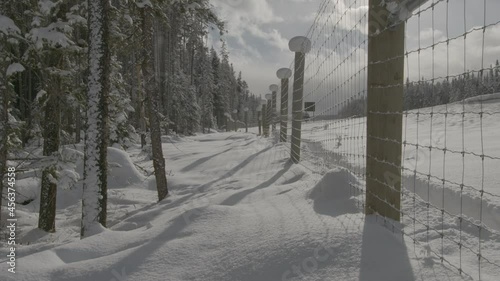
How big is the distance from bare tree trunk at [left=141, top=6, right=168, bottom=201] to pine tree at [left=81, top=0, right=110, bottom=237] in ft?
6.24

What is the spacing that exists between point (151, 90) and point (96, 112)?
2163 mm

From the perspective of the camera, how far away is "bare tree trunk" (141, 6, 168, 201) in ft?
20.5

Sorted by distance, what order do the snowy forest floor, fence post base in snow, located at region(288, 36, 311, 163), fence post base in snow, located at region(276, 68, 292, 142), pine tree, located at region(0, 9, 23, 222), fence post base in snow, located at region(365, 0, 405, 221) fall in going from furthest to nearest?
fence post base in snow, located at region(276, 68, 292, 142)
fence post base in snow, located at region(288, 36, 311, 163)
pine tree, located at region(0, 9, 23, 222)
fence post base in snow, located at region(365, 0, 405, 221)
the snowy forest floor

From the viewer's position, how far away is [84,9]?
6316 millimetres

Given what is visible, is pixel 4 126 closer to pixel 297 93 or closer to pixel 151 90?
pixel 151 90

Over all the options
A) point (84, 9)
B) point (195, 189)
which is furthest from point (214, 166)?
point (84, 9)

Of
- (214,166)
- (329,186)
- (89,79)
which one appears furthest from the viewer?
(214,166)

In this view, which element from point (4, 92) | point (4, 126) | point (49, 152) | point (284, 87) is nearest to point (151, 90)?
point (49, 152)

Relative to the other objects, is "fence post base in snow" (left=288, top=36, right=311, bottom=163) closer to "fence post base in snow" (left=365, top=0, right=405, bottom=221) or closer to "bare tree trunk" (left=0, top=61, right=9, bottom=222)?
"fence post base in snow" (left=365, top=0, right=405, bottom=221)

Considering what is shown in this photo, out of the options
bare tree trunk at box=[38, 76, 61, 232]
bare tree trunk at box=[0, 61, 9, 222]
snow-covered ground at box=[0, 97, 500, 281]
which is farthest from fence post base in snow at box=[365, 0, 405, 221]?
bare tree trunk at box=[38, 76, 61, 232]

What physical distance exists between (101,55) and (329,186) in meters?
3.17

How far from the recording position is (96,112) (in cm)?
430

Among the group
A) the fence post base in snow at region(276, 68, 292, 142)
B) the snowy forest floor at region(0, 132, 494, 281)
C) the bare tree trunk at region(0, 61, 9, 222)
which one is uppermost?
the fence post base in snow at region(276, 68, 292, 142)

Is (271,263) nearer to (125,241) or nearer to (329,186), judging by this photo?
(125,241)
